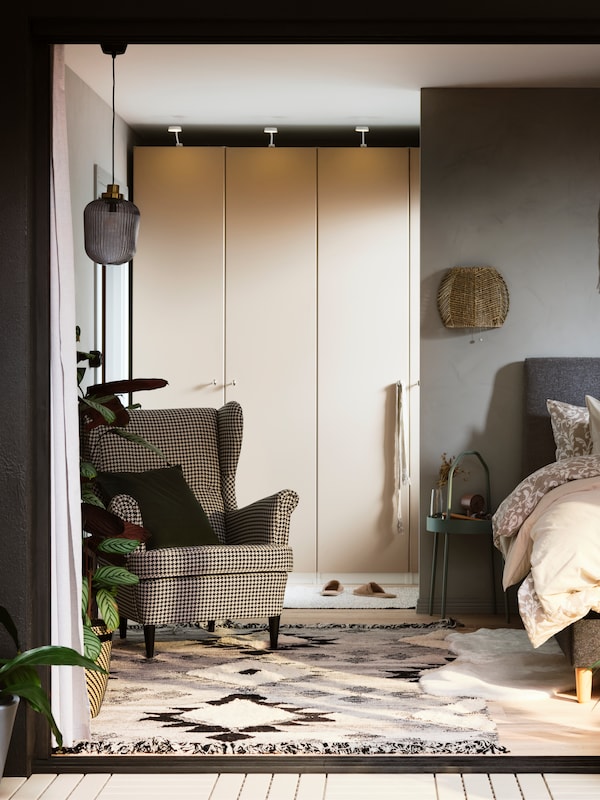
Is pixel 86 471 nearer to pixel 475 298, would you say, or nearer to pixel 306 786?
pixel 306 786

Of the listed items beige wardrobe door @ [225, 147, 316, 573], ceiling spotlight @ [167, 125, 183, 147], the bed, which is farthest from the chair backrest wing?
ceiling spotlight @ [167, 125, 183, 147]

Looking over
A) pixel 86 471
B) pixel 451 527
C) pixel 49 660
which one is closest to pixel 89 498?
pixel 86 471

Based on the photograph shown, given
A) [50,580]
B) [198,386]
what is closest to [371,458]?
[198,386]

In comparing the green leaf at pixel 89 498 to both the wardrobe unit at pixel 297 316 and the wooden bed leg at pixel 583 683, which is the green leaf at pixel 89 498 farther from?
the wardrobe unit at pixel 297 316

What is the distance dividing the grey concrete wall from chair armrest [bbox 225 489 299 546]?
105 cm

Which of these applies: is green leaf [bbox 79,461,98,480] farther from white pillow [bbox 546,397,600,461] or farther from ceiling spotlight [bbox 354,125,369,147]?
ceiling spotlight [bbox 354,125,369,147]

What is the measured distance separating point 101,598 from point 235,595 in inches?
41.6

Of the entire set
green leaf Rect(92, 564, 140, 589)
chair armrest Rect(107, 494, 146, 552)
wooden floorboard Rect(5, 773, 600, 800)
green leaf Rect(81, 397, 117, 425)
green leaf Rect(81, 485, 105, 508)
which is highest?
green leaf Rect(81, 397, 117, 425)

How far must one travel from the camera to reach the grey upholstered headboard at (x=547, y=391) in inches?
214

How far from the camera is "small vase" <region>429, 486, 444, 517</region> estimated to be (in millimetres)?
5539

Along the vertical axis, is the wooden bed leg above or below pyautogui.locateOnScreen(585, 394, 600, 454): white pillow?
below

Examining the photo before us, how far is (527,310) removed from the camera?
18.3 ft

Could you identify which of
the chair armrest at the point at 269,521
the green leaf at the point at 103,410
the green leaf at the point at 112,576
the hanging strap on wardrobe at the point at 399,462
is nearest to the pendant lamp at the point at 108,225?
the chair armrest at the point at 269,521
